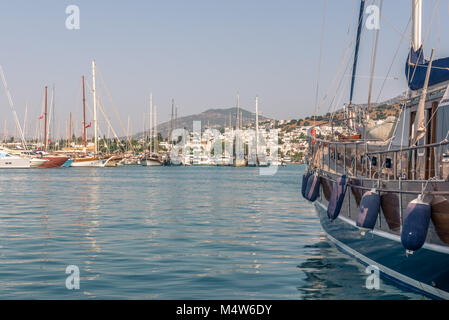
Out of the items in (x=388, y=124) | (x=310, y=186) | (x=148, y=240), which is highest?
(x=388, y=124)

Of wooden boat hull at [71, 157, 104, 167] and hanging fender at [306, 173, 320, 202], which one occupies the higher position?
hanging fender at [306, 173, 320, 202]

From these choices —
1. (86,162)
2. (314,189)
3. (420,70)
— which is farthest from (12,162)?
(420,70)

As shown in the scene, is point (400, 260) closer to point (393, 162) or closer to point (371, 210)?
point (371, 210)

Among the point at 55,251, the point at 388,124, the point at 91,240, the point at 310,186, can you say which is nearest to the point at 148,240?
the point at 91,240

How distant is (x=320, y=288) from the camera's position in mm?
10844

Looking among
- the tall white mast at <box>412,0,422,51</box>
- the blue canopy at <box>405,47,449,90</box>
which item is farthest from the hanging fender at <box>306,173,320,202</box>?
the tall white mast at <box>412,0,422,51</box>

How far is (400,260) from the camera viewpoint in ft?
32.8

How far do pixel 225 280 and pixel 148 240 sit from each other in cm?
572

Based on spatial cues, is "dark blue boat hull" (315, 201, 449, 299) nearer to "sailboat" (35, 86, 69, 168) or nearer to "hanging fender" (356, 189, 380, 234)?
"hanging fender" (356, 189, 380, 234)

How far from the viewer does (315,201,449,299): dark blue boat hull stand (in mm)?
8594

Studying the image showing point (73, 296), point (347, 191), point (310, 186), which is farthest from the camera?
point (310, 186)

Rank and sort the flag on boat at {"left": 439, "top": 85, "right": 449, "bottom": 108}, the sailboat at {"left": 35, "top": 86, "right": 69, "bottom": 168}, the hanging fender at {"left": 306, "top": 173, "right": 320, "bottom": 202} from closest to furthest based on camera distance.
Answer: the flag on boat at {"left": 439, "top": 85, "right": 449, "bottom": 108} → the hanging fender at {"left": 306, "top": 173, "right": 320, "bottom": 202} → the sailboat at {"left": 35, "top": 86, "right": 69, "bottom": 168}

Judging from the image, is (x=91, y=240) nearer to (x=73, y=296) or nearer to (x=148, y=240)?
(x=148, y=240)
